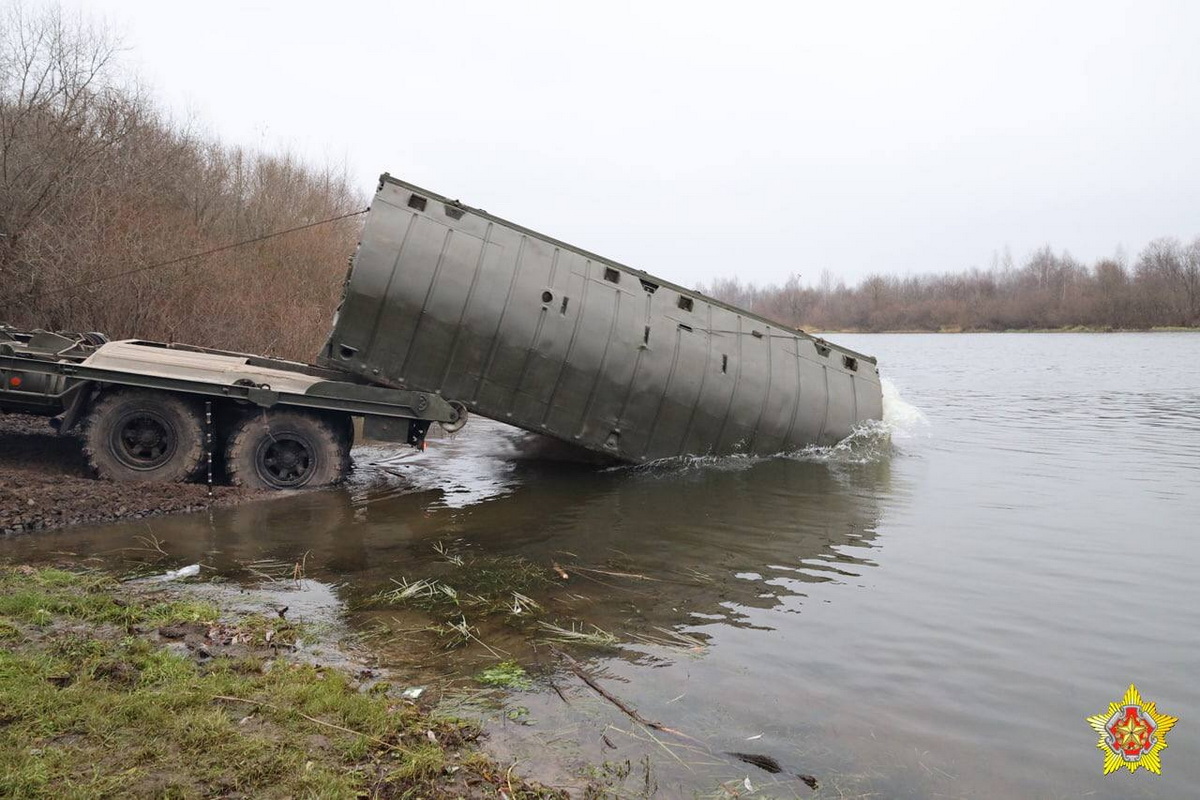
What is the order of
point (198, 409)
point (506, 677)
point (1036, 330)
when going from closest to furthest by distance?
1. point (506, 677)
2. point (198, 409)
3. point (1036, 330)

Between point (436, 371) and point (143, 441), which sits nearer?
point (143, 441)

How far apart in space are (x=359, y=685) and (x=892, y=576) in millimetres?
5563

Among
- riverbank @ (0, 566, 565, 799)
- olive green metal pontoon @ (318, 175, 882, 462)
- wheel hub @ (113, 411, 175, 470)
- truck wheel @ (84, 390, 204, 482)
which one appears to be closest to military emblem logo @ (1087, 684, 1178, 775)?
riverbank @ (0, 566, 565, 799)

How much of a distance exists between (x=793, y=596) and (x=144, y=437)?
8.48 m

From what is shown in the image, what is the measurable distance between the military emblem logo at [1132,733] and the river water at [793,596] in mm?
78

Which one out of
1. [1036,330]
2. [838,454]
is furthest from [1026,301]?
[838,454]

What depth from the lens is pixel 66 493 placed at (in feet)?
32.1

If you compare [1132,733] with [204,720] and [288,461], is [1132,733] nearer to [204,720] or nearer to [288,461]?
[204,720]

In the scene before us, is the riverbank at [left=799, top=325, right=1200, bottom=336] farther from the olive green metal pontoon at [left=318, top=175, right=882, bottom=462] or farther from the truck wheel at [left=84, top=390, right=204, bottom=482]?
the truck wheel at [left=84, top=390, right=204, bottom=482]

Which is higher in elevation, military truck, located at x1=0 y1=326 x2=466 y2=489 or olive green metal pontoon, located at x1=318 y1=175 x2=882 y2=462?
olive green metal pontoon, located at x1=318 y1=175 x2=882 y2=462

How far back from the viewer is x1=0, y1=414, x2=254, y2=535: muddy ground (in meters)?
9.29

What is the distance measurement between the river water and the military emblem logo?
78 mm

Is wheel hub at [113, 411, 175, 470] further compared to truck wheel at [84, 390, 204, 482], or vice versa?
wheel hub at [113, 411, 175, 470]

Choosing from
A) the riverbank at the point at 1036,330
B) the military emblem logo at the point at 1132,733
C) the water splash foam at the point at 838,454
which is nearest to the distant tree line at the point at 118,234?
the water splash foam at the point at 838,454
